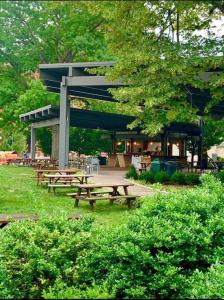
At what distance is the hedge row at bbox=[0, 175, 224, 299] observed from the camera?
3.93 m

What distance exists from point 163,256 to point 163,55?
929cm

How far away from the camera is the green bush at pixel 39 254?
3945mm

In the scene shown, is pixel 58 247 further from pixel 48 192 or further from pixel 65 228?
pixel 48 192

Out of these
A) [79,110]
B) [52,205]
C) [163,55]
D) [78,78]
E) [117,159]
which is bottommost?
[52,205]

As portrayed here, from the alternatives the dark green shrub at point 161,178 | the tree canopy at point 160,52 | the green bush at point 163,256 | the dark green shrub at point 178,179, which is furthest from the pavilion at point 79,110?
the green bush at point 163,256

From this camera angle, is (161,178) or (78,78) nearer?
(161,178)

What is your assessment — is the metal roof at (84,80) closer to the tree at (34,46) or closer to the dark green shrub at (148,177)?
the dark green shrub at (148,177)

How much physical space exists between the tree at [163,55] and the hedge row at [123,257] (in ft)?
25.0

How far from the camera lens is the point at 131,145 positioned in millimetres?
33031

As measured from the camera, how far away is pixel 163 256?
4270 millimetres

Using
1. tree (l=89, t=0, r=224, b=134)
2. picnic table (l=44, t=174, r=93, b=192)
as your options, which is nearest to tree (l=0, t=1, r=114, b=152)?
picnic table (l=44, t=174, r=93, b=192)

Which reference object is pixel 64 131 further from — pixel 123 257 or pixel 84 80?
pixel 123 257

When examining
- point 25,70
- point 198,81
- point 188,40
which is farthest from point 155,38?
point 25,70

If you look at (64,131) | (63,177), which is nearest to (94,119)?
(64,131)
